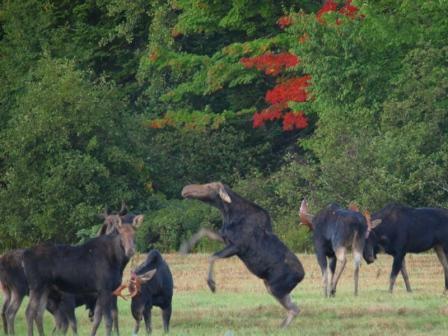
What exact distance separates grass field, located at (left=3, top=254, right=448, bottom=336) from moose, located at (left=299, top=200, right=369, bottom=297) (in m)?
0.39

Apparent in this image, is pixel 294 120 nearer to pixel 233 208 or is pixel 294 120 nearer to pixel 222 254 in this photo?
pixel 233 208

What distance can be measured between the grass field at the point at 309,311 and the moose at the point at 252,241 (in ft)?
1.99

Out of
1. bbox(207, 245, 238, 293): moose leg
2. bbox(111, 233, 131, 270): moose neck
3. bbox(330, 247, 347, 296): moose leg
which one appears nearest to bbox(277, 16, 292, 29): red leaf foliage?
bbox(330, 247, 347, 296): moose leg

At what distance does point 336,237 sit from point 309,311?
10.5 ft

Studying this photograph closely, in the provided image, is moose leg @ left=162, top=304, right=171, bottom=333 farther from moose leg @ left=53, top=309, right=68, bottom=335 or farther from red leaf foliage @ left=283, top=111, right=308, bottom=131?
red leaf foliage @ left=283, top=111, right=308, bottom=131

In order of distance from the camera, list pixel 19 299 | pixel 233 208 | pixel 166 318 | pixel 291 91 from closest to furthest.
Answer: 1. pixel 166 318
2. pixel 19 299
3. pixel 233 208
4. pixel 291 91

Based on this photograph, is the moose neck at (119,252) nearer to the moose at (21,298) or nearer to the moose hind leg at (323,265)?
the moose at (21,298)

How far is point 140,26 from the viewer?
48.5 m

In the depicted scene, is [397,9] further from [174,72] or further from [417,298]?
[417,298]

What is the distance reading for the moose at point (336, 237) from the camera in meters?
24.4

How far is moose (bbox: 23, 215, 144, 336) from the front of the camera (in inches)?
752

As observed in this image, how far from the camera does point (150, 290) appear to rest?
2016cm

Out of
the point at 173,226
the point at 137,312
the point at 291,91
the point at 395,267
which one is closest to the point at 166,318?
the point at 137,312

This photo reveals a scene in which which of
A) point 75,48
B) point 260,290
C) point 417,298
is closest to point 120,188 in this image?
point 75,48
